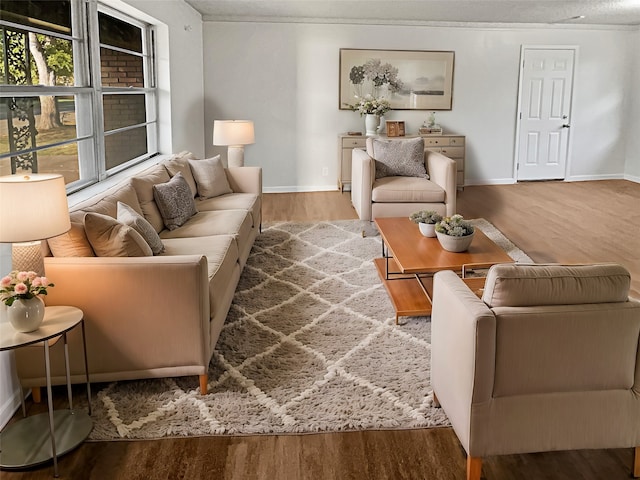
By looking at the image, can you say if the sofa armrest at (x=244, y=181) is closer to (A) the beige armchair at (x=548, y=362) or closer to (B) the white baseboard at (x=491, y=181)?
(A) the beige armchair at (x=548, y=362)

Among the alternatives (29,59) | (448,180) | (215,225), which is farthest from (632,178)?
(29,59)

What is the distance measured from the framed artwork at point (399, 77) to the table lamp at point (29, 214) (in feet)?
19.5

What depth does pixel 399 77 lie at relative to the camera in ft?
26.1

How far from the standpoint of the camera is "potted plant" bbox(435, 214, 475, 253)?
12.3ft

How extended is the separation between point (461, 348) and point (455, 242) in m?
1.72

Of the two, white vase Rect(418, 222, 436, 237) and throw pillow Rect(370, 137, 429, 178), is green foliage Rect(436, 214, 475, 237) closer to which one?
white vase Rect(418, 222, 436, 237)

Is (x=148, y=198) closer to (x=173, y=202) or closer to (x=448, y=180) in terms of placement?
(x=173, y=202)

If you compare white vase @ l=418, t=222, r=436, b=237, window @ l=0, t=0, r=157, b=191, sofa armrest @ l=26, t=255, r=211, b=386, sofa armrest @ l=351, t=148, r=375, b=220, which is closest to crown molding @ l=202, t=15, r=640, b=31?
window @ l=0, t=0, r=157, b=191

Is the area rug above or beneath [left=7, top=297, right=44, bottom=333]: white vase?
beneath

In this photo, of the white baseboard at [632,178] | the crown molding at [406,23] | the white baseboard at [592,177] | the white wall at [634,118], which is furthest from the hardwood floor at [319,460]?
the white wall at [634,118]

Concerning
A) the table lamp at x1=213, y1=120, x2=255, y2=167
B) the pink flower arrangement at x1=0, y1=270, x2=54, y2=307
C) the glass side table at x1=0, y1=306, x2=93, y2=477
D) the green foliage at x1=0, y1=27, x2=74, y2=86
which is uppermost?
the green foliage at x1=0, y1=27, x2=74, y2=86

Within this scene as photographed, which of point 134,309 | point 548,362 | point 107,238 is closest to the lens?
point 548,362

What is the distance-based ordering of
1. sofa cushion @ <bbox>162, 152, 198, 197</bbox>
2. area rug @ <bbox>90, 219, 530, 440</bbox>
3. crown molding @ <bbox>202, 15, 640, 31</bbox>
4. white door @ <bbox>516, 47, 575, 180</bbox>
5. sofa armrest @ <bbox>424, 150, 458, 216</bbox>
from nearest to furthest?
area rug @ <bbox>90, 219, 530, 440</bbox> < sofa cushion @ <bbox>162, 152, 198, 197</bbox> < sofa armrest @ <bbox>424, 150, 458, 216</bbox> < crown molding @ <bbox>202, 15, 640, 31</bbox> < white door @ <bbox>516, 47, 575, 180</bbox>

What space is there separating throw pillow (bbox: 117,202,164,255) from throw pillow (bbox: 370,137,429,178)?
2.95 m
